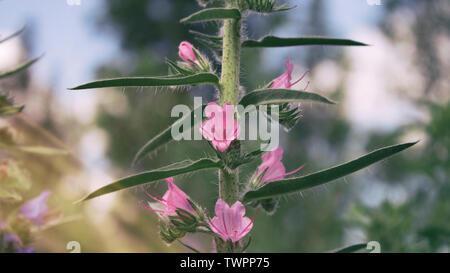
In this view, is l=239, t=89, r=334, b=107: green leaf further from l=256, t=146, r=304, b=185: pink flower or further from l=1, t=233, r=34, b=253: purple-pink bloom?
l=1, t=233, r=34, b=253: purple-pink bloom

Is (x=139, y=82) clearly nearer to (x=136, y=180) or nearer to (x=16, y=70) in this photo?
(x=136, y=180)

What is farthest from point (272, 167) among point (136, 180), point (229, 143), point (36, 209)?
point (36, 209)

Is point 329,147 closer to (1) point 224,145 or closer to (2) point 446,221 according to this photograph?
(2) point 446,221

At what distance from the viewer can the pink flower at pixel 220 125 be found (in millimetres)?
452

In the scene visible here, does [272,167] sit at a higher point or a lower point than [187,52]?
lower

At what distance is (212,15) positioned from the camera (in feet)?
1.53

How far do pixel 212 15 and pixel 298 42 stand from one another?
4.2 inches

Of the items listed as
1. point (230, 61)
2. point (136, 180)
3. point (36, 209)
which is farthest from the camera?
point (36, 209)

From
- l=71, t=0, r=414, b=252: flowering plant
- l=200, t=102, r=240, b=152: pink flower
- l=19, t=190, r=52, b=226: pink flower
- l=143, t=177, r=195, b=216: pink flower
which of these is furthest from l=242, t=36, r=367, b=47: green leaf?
l=19, t=190, r=52, b=226: pink flower

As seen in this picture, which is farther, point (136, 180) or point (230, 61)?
point (230, 61)

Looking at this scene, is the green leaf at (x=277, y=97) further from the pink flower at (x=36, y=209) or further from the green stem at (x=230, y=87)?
the pink flower at (x=36, y=209)

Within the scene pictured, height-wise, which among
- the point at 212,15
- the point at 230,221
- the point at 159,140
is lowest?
the point at 230,221

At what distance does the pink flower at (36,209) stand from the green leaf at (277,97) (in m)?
0.38

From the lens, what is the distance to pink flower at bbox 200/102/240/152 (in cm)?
45
